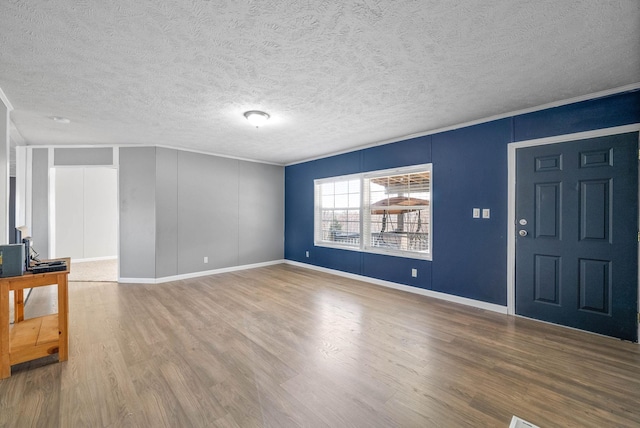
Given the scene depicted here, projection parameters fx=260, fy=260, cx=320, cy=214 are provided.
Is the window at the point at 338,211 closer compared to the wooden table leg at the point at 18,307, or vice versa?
the wooden table leg at the point at 18,307

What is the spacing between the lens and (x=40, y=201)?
4.58m

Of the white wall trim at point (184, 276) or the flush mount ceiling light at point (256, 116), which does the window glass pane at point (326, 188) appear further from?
the flush mount ceiling light at point (256, 116)

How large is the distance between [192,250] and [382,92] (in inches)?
174

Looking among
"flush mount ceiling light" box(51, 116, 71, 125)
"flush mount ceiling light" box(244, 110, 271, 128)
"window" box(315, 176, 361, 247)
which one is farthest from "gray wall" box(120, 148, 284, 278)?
"flush mount ceiling light" box(244, 110, 271, 128)

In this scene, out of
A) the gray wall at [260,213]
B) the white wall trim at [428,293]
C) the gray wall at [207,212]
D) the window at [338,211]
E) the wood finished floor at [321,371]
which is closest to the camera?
the wood finished floor at [321,371]

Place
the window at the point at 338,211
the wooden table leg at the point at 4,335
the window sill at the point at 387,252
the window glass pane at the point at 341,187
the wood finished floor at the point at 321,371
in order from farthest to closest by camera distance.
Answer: the window glass pane at the point at 341,187 < the window at the point at 338,211 < the window sill at the point at 387,252 < the wooden table leg at the point at 4,335 < the wood finished floor at the point at 321,371

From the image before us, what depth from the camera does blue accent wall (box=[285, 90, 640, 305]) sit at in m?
2.84

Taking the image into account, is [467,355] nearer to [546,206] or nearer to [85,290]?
[546,206]

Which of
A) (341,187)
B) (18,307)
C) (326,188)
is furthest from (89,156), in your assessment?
(341,187)

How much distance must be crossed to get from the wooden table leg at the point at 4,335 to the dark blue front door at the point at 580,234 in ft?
16.1

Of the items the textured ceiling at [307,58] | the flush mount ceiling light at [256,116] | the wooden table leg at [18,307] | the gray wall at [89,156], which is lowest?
the wooden table leg at [18,307]

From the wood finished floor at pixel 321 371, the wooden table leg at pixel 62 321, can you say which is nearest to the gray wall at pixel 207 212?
the wood finished floor at pixel 321 371

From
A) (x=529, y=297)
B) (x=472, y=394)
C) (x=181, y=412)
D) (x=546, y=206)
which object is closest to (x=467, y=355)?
(x=472, y=394)

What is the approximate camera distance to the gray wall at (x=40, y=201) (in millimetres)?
4539
